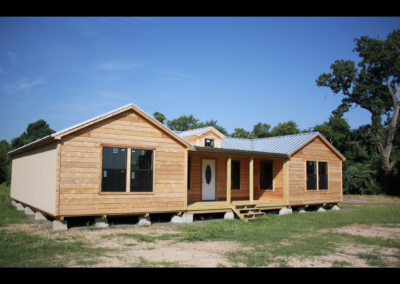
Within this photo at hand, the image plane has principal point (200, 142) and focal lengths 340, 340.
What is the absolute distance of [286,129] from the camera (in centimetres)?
4403

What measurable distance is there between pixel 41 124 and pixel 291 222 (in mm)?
56954

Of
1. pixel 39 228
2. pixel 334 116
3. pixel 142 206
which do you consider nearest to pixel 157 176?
pixel 142 206

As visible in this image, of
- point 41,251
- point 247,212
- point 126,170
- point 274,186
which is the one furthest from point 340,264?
point 274,186

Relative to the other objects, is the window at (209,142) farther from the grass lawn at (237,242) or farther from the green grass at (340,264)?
the green grass at (340,264)

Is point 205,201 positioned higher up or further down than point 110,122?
further down

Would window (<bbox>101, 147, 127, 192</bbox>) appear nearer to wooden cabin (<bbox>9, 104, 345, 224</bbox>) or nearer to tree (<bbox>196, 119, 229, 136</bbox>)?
wooden cabin (<bbox>9, 104, 345, 224</bbox>)

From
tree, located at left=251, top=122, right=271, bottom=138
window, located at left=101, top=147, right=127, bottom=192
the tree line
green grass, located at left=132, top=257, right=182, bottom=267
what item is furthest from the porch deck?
tree, located at left=251, top=122, right=271, bottom=138

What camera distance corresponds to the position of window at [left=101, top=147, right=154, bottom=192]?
1223 centimetres

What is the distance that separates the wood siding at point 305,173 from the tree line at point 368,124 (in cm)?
1318

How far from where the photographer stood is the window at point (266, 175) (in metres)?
19.0

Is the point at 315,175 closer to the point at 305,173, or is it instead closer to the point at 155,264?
the point at 305,173
